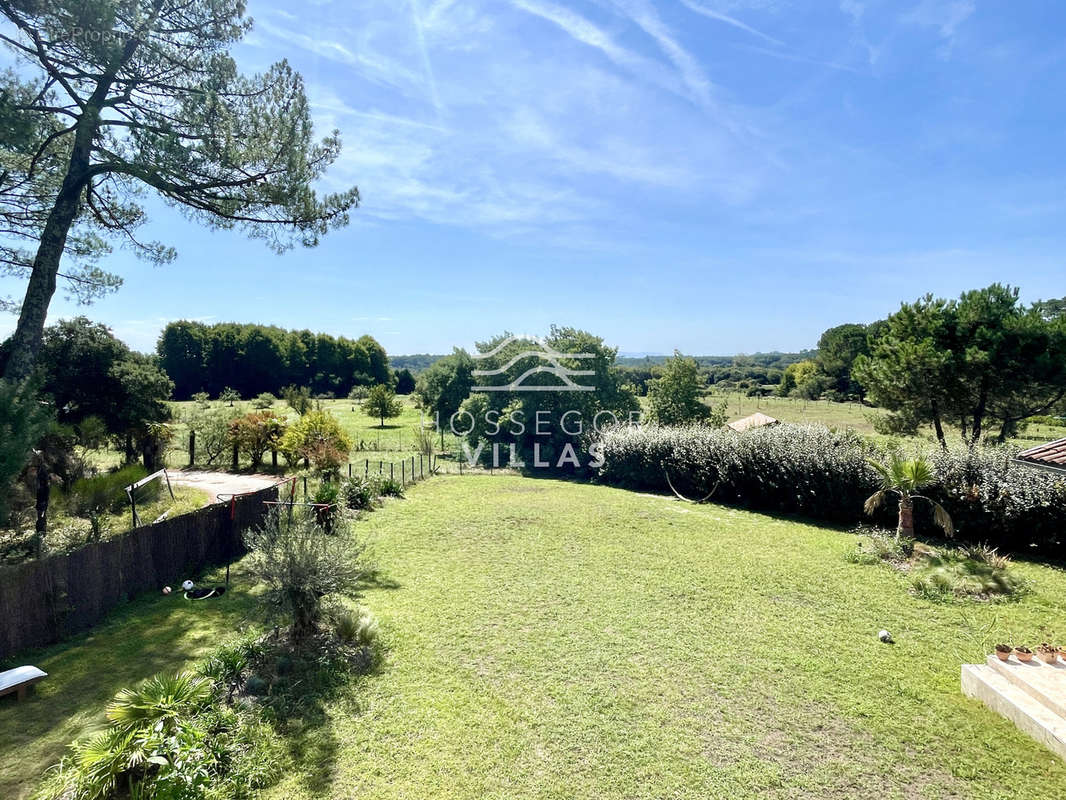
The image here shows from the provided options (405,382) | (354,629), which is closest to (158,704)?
(354,629)

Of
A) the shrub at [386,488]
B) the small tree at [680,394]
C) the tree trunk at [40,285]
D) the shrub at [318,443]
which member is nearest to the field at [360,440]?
the shrub at [318,443]

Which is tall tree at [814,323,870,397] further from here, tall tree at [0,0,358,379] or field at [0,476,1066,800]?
tall tree at [0,0,358,379]

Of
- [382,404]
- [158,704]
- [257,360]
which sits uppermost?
[257,360]

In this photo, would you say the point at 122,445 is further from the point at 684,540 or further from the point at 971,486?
the point at 971,486

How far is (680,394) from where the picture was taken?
70.9 ft

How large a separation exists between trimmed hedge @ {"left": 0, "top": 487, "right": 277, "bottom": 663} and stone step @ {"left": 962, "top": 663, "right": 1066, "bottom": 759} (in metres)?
9.33

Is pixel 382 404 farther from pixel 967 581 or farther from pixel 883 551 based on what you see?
pixel 967 581

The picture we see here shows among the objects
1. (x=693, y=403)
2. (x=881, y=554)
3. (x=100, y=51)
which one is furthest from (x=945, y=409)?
(x=100, y=51)

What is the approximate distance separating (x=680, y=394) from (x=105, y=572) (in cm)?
1963

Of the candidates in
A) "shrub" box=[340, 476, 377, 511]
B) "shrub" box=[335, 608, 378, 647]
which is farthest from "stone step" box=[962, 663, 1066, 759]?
"shrub" box=[340, 476, 377, 511]

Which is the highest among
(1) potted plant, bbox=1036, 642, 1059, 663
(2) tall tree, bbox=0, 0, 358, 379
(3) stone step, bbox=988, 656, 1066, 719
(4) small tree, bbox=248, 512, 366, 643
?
(2) tall tree, bbox=0, 0, 358, 379

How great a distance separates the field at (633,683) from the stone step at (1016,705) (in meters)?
0.12

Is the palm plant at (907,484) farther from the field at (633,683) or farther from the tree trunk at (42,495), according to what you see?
the tree trunk at (42,495)

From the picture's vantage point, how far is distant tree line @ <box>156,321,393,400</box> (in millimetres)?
52906
